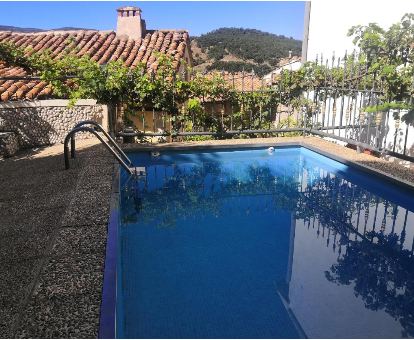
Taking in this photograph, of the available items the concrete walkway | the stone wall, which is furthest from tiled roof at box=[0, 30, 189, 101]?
the concrete walkway

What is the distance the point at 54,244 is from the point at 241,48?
82.9 feet

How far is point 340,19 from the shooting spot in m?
11.3

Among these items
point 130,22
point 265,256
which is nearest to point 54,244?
point 265,256

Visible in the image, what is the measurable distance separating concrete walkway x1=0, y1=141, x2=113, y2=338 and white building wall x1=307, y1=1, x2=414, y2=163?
837 centimetres

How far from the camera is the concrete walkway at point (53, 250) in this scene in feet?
7.31

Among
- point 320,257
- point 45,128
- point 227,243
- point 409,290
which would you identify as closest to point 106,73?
point 45,128

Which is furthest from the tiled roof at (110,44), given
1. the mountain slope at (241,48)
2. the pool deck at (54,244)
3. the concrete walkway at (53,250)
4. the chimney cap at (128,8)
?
the mountain slope at (241,48)

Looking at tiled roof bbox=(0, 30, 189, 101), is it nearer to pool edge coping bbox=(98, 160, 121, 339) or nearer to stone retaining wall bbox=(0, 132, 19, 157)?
stone retaining wall bbox=(0, 132, 19, 157)

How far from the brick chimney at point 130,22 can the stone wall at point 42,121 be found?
8090mm

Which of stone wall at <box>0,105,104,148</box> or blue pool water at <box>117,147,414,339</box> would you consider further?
stone wall at <box>0,105,104,148</box>

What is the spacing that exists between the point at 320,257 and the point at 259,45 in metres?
24.8

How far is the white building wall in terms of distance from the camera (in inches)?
400

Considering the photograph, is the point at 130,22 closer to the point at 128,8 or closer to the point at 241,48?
the point at 128,8

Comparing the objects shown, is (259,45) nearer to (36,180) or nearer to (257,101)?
(257,101)
